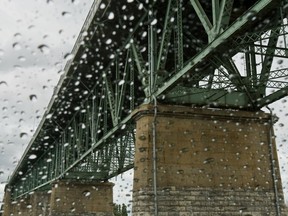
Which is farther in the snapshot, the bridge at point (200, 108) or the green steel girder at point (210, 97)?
the green steel girder at point (210, 97)

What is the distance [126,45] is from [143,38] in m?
0.68

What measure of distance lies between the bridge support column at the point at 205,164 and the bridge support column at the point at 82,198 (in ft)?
59.1

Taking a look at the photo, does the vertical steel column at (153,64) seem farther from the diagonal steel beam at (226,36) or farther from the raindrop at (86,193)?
the raindrop at (86,193)

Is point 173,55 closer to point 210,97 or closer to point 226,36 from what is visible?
point 210,97

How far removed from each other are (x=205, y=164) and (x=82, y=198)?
A: 19.1 m

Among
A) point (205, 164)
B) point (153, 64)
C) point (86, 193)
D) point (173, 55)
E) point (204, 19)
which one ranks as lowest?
point (205, 164)

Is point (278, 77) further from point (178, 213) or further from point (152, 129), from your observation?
point (178, 213)

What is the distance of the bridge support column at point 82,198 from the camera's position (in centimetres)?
2864

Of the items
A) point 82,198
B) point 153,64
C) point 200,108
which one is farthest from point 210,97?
point 82,198

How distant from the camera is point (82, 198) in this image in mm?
29203

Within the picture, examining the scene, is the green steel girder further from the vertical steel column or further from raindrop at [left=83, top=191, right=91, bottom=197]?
raindrop at [left=83, top=191, right=91, bottom=197]

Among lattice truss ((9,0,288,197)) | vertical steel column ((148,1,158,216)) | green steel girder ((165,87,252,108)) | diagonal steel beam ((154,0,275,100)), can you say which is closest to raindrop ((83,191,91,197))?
lattice truss ((9,0,288,197))

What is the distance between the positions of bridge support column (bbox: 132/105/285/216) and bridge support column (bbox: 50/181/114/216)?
18018mm

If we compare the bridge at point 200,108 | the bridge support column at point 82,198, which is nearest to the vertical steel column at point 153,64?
the bridge at point 200,108
